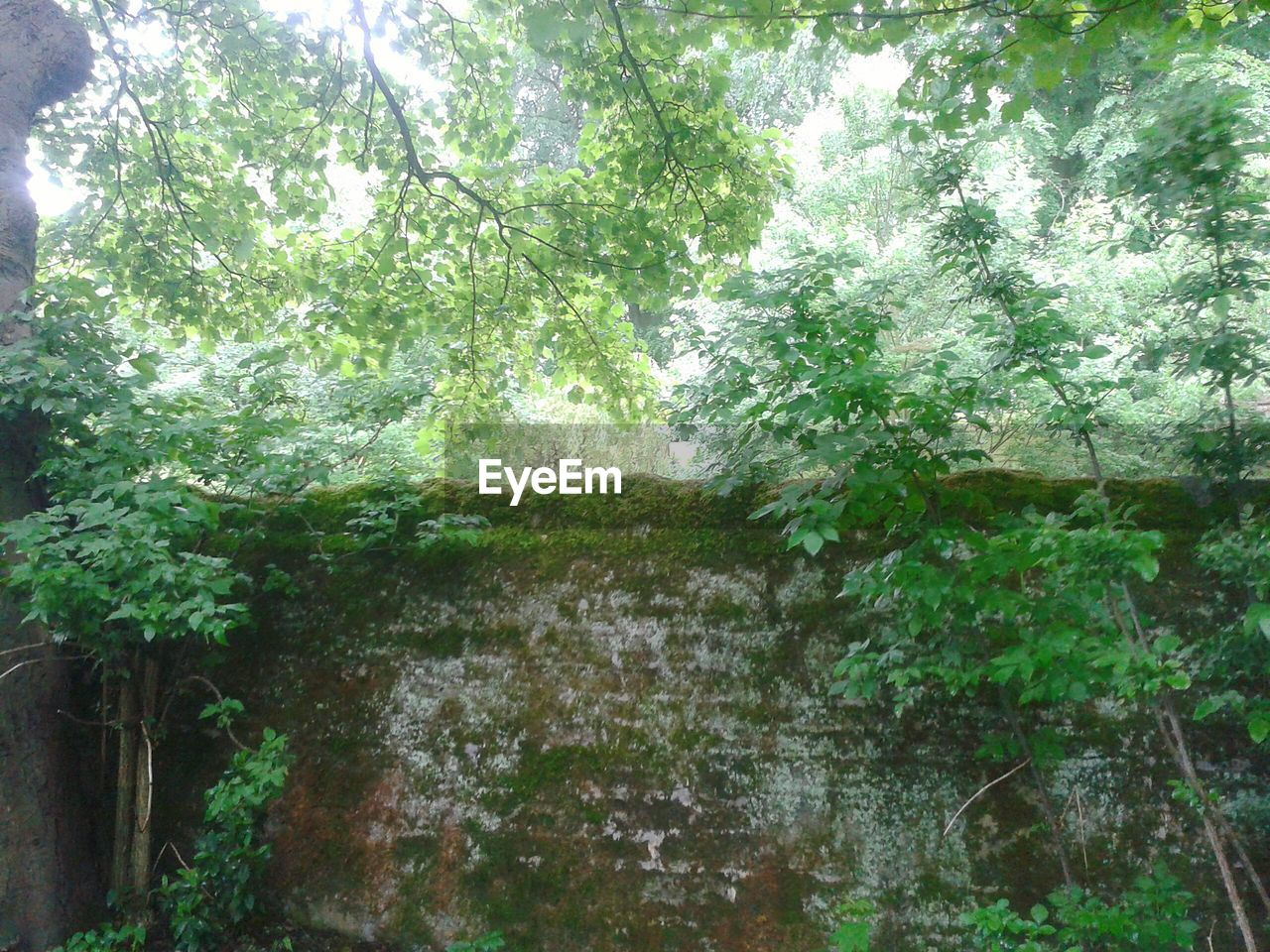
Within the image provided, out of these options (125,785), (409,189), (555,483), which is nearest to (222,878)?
(125,785)

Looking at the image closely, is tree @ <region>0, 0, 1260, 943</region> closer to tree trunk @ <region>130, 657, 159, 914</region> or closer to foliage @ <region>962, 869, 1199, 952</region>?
tree trunk @ <region>130, 657, 159, 914</region>

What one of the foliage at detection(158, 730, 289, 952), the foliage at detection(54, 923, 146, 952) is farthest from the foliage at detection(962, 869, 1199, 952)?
the foliage at detection(54, 923, 146, 952)

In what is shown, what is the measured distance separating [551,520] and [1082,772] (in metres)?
2.00

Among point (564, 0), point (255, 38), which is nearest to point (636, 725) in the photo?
point (564, 0)

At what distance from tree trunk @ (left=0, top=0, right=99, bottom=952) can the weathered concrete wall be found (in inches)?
26.9

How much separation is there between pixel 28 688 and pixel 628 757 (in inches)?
84.5

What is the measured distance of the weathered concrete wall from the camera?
270 cm

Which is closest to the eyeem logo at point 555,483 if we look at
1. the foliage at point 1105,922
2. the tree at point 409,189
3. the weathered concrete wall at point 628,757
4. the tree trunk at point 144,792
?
the weathered concrete wall at point 628,757

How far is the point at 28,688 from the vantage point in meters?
3.10

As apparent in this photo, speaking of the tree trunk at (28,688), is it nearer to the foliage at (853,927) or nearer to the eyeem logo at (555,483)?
the eyeem logo at (555,483)

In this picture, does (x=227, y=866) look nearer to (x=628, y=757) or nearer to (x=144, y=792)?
(x=144, y=792)

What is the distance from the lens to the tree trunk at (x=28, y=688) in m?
2.94

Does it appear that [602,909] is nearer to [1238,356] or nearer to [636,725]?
[636,725]

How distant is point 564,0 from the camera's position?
3.34 metres
